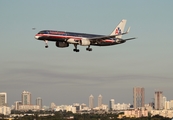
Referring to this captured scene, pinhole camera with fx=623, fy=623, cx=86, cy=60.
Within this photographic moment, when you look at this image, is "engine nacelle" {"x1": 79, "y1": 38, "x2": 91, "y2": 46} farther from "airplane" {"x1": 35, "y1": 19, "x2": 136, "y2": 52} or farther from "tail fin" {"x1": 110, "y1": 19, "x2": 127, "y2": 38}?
"tail fin" {"x1": 110, "y1": 19, "x2": 127, "y2": 38}

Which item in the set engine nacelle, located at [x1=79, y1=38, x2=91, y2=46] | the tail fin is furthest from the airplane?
the tail fin

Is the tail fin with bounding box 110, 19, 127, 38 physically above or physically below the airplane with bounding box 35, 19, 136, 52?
above

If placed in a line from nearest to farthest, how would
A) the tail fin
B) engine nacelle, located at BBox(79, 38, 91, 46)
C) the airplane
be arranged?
1. the airplane
2. engine nacelle, located at BBox(79, 38, 91, 46)
3. the tail fin

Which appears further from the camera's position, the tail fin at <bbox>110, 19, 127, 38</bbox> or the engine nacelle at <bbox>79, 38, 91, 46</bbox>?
the tail fin at <bbox>110, 19, 127, 38</bbox>

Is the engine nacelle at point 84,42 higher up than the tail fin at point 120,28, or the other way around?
the tail fin at point 120,28

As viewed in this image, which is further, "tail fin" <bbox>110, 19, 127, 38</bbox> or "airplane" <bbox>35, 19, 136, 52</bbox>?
"tail fin" <bbox>110, 19, 127, 38</bbox>

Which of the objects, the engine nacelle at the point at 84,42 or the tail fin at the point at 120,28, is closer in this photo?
the engine nacelle at the point at 84,42

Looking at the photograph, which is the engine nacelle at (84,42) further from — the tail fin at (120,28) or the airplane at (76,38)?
the tail fin at (120,28)

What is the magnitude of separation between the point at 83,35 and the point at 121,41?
25.6 ft

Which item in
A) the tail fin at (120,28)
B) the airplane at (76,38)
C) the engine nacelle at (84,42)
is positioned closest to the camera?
the airplane at (76,38)

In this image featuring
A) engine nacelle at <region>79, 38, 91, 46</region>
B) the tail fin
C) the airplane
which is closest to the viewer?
the airplane

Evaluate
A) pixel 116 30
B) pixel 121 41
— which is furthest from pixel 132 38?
pixel 116 30

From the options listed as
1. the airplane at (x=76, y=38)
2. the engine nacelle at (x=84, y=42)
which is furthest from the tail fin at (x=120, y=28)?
the engine nacelle at (x=84, y=42)

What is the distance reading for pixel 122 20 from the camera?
5482 inches
